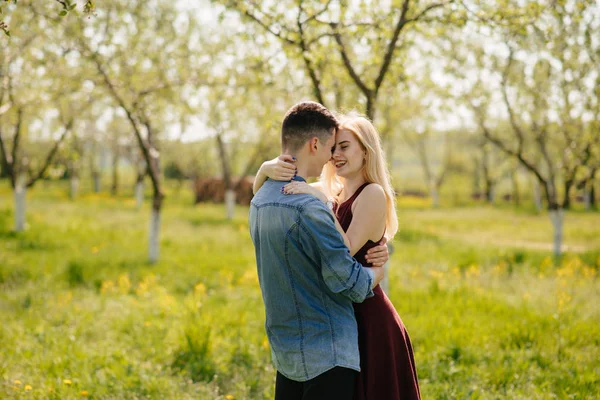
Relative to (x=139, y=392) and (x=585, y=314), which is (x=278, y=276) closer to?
(x=139, y=392)

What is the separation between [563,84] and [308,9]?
966 cm

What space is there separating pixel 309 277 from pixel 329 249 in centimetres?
25

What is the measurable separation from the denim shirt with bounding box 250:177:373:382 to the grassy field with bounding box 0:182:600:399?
255cm

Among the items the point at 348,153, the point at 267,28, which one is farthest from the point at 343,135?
the point at 267,28

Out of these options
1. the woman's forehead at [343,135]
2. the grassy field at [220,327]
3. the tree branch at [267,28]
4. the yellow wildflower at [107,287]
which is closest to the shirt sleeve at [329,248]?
the woman's forehead at [343,135]

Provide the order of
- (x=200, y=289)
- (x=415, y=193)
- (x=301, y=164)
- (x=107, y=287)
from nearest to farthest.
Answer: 1. (x=301, y=164)
2. (x=200, y=289)
3. (x=107, y=287)
4. (x=415, y=193)

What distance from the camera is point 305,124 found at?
2.62m

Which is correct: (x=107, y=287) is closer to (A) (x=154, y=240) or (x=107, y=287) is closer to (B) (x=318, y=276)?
(A) (x=154, y=240)

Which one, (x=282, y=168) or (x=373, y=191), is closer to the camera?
(x=282, y=168)

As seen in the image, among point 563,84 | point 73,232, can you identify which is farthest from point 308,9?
point 73,232

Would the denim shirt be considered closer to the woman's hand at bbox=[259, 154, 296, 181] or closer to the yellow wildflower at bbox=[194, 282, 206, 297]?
the woman's hand at bbox=[259, 154, 296, 181]

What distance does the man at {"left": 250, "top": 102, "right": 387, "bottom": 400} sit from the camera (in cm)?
250

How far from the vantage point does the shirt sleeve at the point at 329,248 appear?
2.46 metres

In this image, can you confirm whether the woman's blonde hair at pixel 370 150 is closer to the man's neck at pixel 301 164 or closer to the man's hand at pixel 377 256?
the man's hand at pixel 377 256
